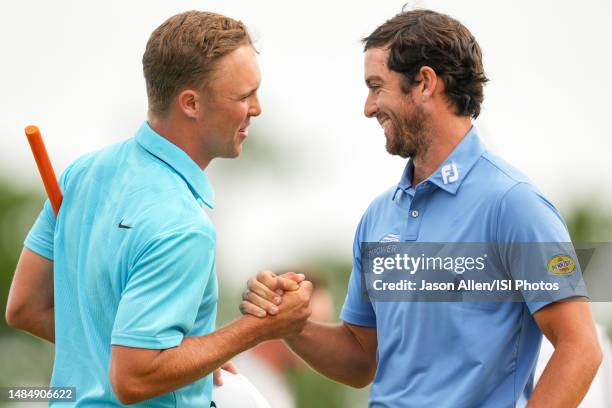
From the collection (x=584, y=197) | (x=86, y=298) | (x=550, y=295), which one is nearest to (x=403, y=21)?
(x=550, y=295)

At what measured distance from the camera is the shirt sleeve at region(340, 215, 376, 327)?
5.05 metres

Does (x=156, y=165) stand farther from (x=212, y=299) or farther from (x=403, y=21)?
(x=403, y=21)

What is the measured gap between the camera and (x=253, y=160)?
26641 millimetres

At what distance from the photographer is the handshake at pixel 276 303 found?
13.7 feet

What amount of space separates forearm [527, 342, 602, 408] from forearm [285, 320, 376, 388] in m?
1.24

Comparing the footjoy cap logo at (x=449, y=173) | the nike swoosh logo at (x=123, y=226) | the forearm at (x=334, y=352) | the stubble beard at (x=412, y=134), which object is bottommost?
the forearm at (x=334, y=352)

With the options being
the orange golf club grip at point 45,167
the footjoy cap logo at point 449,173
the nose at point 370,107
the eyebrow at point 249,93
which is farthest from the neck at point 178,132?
the footjoy cap logo at point 449,173

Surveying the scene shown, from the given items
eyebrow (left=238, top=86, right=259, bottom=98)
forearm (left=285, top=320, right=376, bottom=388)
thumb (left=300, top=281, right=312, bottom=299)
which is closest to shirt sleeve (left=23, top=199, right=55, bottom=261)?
eyebrow (left=238, top=86, right=259, bottom=98)

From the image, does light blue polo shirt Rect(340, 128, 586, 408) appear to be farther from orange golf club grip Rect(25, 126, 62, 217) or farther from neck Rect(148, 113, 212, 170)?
orange golf club grip Rect(25, 126, 62, 217)

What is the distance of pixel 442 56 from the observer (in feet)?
15.7

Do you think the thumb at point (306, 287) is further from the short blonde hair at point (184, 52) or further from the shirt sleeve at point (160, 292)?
the short blonde hair at point (184, 52)

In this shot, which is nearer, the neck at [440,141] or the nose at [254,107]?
the nose at [254,107]

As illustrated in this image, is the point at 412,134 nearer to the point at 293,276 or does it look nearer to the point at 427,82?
the point at 427,82

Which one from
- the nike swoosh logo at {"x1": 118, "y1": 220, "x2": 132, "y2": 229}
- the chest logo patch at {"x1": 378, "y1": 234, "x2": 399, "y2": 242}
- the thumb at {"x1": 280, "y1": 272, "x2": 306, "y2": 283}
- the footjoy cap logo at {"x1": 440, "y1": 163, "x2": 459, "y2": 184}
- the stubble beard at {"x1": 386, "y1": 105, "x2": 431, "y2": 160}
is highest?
the stubble beard at {"x1": 386, "y1": 105, "x2": 431, "y2": 160}
